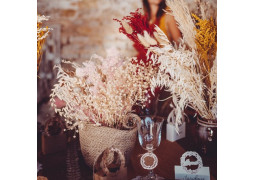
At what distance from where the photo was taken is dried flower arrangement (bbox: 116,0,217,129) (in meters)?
1.29

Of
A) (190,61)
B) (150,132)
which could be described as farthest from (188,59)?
(150,132)

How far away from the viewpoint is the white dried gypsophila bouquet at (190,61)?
4.23 ft

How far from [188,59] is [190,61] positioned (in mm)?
15

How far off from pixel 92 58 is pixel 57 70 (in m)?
0.22

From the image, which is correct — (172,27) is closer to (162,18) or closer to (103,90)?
(162,18)

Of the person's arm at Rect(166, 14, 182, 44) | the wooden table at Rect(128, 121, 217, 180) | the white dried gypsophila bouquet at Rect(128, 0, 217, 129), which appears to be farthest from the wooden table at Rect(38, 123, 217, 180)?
the person's arm at Rect(166, 14, 182, 44)

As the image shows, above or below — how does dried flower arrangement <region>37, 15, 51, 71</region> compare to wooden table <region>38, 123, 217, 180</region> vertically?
above

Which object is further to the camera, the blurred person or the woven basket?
the blurred person

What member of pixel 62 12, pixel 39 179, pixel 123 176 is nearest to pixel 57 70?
pixel 62 12

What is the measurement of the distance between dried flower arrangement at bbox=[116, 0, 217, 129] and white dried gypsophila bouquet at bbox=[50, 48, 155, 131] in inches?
4.1

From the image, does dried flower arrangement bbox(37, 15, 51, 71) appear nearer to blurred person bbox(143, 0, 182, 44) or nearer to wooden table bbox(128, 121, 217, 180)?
blurred person bbox(143, 0, 182, 44)

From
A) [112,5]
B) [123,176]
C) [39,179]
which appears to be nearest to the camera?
[123,176]
